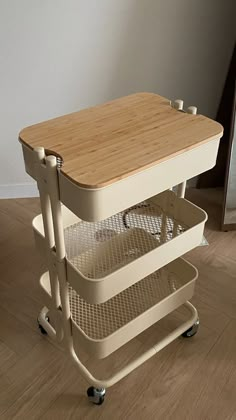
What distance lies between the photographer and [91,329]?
4.39 feet

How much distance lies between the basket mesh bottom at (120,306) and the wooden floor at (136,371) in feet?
0.35

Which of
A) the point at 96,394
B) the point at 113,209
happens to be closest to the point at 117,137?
the point at 113,209

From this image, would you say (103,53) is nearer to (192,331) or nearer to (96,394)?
(192,331)

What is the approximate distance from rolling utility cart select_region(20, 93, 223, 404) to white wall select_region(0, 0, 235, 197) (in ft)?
1.84

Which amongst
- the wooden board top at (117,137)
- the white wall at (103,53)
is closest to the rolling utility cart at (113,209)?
the wooden board top at (117,137)

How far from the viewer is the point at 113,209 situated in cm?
93

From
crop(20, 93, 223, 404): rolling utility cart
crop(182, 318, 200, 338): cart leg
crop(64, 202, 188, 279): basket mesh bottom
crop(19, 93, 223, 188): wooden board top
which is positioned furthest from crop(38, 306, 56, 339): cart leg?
crop(19, 93, 223, 188): wooden board top

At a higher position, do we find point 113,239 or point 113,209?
point 113,209

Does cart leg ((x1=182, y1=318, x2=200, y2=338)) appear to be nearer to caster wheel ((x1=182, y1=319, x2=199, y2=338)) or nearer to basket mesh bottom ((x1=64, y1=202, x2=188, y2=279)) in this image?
caster wheel ((x1=182, y1=319, x2=199, y2=338))

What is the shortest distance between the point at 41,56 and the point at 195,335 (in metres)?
1.15

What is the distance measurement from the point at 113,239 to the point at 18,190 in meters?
0.78

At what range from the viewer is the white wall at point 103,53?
1.58 meters

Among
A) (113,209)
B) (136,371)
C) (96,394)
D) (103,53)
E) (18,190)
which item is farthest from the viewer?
(18,190)

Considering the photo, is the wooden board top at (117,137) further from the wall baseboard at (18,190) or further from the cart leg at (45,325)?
the wall baseboard at (18,190)
